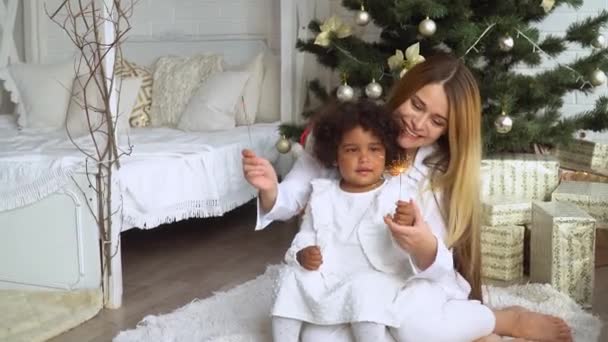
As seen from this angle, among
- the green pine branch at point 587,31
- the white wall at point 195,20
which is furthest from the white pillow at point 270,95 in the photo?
the green pine branch at point 587,31

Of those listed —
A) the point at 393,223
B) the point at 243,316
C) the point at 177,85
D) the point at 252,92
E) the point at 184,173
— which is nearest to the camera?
the point at 393,223

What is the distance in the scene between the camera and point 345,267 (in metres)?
1.35

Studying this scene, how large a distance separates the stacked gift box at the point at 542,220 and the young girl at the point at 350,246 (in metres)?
0.71

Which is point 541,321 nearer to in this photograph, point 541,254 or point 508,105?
point 541,254

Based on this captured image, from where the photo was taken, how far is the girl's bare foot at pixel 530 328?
1505 millimetres

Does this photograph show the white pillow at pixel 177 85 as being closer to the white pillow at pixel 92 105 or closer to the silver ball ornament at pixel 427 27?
the white pillow at pixel 92 105

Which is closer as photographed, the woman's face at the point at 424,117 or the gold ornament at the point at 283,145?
the woman's face at the point at 424,117

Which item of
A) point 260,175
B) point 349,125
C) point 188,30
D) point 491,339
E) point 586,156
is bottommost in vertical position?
point 491,339

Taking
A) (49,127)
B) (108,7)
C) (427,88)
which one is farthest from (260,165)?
(49,127)

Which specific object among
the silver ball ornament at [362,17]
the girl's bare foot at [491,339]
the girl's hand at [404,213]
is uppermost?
the silver ball ornament at [362,17]

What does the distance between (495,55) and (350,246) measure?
1.11m

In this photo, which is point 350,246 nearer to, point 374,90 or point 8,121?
point 374,90

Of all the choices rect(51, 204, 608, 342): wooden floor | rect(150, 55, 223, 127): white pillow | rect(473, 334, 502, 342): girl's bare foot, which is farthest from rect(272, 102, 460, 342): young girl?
rect(150, 55, 223, 127): white pillow

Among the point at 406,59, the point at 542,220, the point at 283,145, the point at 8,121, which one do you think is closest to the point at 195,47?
the point at 8,121
